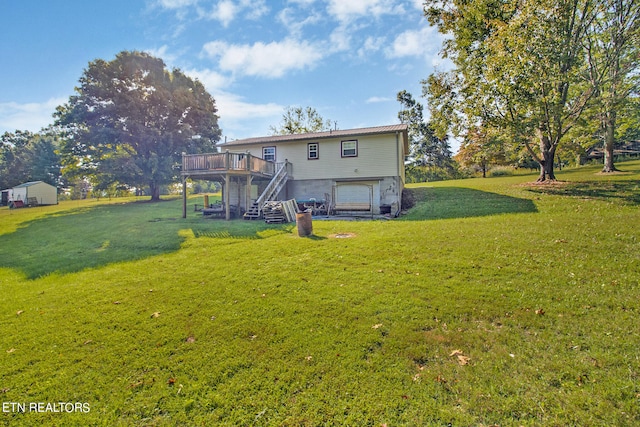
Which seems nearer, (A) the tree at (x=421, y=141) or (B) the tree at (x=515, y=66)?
(B) the tree at (x=515, y=66)

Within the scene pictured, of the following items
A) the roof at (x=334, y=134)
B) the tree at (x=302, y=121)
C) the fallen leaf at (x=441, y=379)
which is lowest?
the fallen leaf at (x=441, y=379)

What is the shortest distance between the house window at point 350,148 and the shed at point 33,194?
34511 mm

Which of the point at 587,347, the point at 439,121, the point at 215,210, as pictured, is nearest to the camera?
the point at 587,347

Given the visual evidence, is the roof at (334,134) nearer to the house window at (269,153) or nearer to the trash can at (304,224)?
the house window at (269,153)

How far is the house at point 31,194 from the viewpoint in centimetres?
3017

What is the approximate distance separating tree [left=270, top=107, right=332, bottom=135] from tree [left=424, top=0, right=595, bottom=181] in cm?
2287

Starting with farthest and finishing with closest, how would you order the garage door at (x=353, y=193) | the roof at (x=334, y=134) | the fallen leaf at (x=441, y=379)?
the garage door at (x=353, y=193) < the roof at (x=334, y=134) < the fallen leaf at (x=441, y=379)

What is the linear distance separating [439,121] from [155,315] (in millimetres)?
20317

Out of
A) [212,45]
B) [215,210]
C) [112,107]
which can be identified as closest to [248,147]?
[215,210]

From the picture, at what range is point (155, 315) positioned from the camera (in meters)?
4.90

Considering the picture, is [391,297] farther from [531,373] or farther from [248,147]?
[248,147]

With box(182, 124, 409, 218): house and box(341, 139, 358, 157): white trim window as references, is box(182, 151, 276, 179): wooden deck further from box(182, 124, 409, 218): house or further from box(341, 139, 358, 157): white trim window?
box(341, 139, 358, 157): white trim window

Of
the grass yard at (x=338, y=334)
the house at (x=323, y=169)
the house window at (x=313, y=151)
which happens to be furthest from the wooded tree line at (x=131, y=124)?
the grass yard at (x=338, y=334)

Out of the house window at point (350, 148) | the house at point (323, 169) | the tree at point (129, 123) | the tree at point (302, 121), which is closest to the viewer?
the house at point (323, 169)
